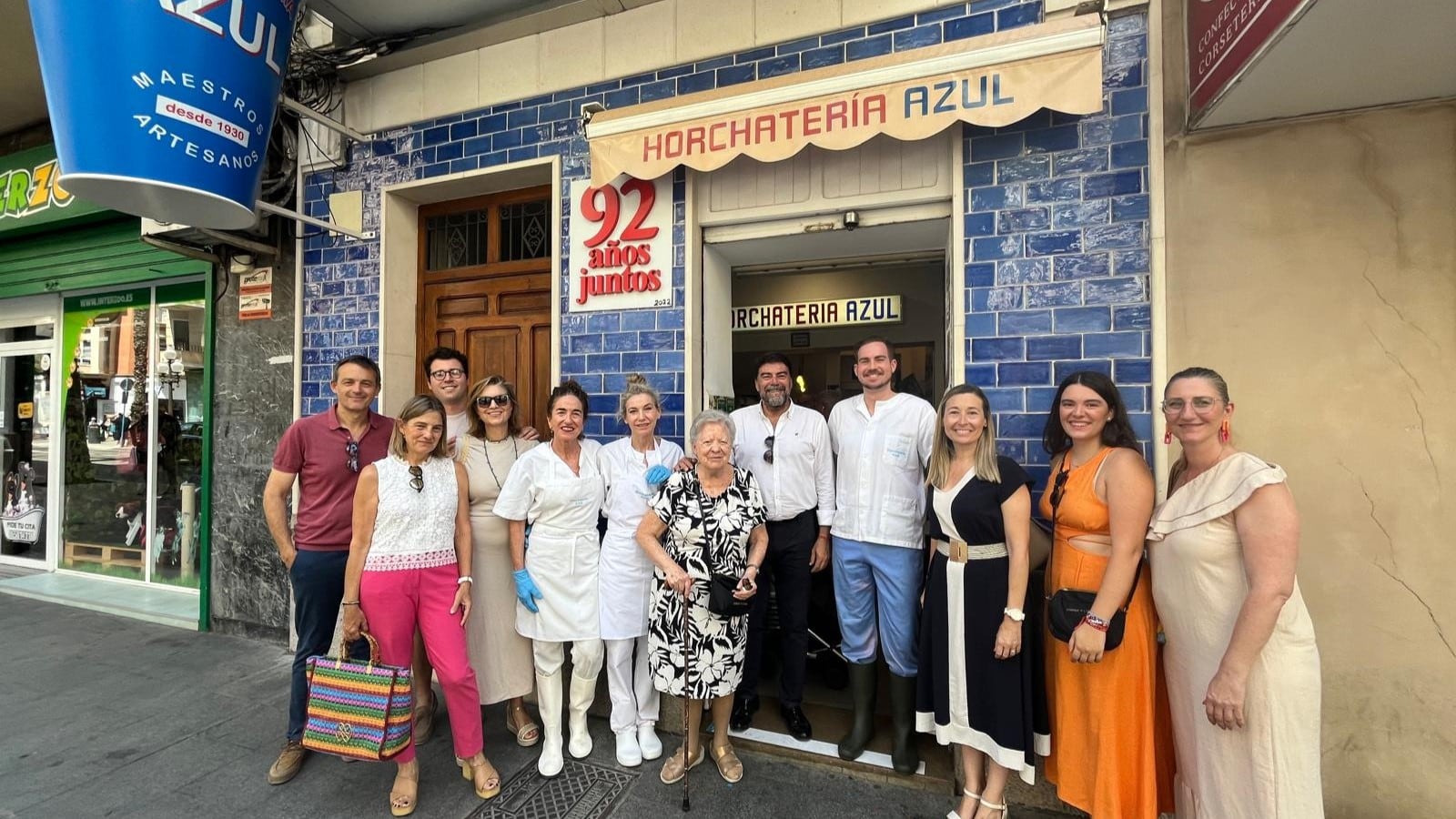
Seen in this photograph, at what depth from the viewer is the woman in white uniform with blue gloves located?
113 inches

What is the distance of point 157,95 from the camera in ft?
9.45

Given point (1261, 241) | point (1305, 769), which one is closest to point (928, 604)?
point (1305, 769)

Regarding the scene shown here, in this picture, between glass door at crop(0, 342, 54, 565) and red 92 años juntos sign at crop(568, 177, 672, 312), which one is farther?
glass door at crop(0, 342, 54, 565)

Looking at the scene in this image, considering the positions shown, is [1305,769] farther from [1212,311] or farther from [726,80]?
[726,80]

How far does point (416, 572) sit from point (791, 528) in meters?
1.77

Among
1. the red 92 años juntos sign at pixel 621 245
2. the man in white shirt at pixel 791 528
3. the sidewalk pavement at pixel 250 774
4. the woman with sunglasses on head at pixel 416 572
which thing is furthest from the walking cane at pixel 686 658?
the red 92 años juntos sign at pixel 621 245

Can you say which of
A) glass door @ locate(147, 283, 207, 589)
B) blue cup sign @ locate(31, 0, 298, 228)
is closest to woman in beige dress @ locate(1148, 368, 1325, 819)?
blue cup sign @ locate(31, 0, 298, 228)

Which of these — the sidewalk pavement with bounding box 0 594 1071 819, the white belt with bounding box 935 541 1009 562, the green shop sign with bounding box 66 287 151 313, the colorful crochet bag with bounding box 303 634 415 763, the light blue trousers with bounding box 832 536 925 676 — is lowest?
the sidewalk pavement with bounding box 0 594 1071 819

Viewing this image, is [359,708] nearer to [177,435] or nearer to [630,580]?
[630,580]

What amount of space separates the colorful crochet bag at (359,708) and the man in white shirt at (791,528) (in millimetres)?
1573

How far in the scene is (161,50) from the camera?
2.87 meters

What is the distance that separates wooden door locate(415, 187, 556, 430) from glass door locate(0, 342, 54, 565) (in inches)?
222

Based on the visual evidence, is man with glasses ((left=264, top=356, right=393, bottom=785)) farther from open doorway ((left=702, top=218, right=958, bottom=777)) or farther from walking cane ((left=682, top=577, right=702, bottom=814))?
open doorway ((left=702, top=218, right=958, bottom=777))

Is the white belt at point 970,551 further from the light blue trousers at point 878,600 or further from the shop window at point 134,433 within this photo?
the shop window at point 134,433
